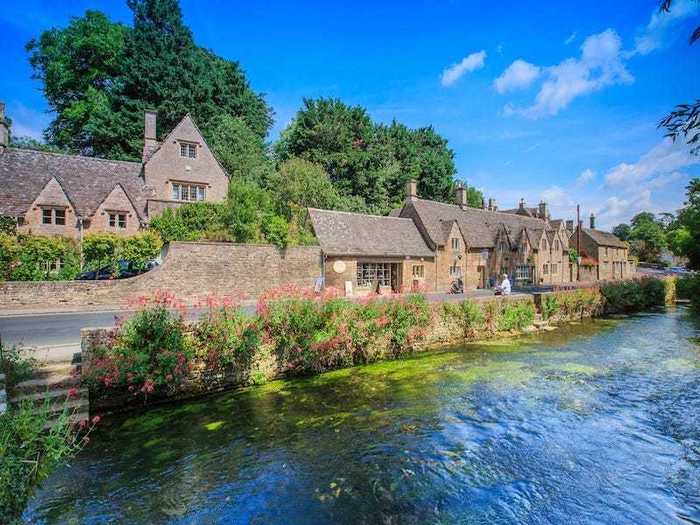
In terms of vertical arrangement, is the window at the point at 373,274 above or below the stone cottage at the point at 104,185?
below

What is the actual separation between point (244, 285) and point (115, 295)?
266 inches

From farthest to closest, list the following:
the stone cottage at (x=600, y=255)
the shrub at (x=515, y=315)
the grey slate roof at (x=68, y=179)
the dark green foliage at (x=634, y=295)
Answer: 1. the stone cottage at (x=600, y=255)
2. the dark green foliage at (x=634, y=295)
3. the grey slate roof at (x=68, y=179)
4. the shrub at (x=515, y=315)

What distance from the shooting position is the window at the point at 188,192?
31822mm

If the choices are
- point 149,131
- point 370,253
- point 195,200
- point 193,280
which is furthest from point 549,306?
point 149,131

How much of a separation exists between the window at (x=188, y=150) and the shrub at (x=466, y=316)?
25.5 meters

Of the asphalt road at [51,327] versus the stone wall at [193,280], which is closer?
the asphalt road at [51,327]

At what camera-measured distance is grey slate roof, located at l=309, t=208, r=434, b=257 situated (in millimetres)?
28344

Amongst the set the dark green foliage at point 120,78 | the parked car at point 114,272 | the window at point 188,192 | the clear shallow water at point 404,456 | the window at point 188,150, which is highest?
the dark green foliage at point 120,78

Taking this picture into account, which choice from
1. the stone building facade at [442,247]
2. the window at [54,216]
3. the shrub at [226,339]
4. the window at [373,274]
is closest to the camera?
the shrub at [226,339]

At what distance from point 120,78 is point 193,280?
31.8m

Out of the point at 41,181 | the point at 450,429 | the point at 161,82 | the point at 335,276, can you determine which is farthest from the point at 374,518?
the point at 161,82

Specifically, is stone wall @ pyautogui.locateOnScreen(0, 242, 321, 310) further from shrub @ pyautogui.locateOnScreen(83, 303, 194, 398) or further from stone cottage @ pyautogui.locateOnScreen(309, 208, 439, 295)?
shrub @ pyautogui.locateOnScreen(83, 303, 194, 398)

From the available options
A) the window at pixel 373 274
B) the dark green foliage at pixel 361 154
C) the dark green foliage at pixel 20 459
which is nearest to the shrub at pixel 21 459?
the dark green foliage at pixel 20 459

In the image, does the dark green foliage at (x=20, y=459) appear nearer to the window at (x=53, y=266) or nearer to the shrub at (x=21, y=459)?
the shrub at (x=21, y=459)
